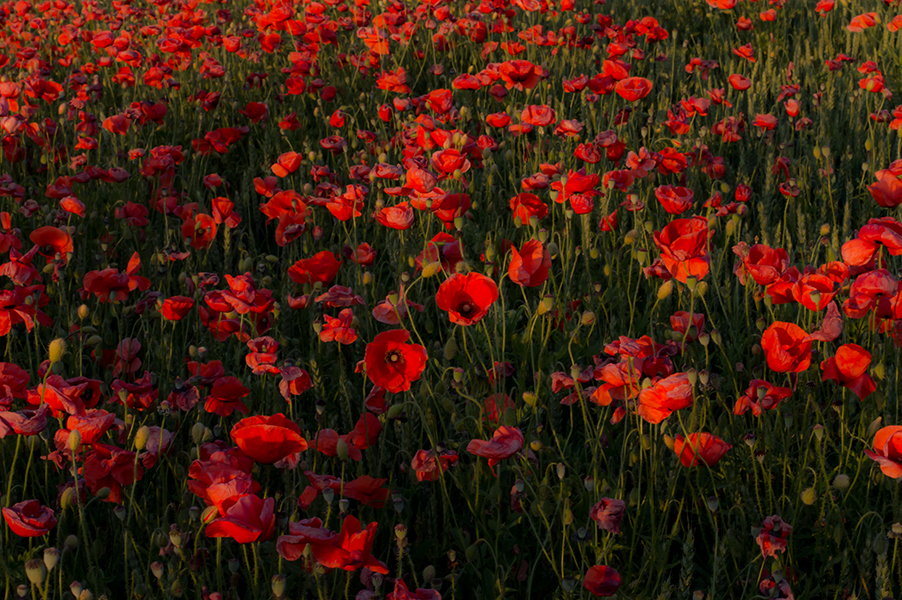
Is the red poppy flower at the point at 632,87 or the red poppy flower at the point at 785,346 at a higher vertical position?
the red poppy flower at the point at 632,87

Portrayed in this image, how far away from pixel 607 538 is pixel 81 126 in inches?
107

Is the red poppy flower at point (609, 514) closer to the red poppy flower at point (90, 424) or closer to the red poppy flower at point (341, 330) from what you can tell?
the red poppy flower at point (341, 330)

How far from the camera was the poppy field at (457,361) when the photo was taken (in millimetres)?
1428

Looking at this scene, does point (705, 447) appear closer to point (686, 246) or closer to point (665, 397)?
point (665, 397)

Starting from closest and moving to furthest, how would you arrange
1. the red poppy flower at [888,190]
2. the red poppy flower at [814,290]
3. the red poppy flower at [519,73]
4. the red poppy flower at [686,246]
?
the red poppy flower at [814,290]
the red poppy flower at [686,246]
the red poppy flower at [888,190]
the red poppy flower at [519,73]

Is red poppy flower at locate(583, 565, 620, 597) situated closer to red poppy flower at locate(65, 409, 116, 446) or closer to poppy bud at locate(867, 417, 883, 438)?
poppy bud at locate(867, 417, 883, 438)

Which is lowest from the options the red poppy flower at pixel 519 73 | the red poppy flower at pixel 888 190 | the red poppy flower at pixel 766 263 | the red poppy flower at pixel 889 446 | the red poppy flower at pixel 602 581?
the red poppy flower at pixel 602 581

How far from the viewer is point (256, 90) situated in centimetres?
399

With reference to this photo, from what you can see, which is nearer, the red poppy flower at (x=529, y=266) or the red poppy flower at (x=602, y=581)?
the red poppy flower at (x=602, y=581)

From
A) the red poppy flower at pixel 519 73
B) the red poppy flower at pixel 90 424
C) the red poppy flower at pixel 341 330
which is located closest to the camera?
the red poppy flower at pixel 90 424

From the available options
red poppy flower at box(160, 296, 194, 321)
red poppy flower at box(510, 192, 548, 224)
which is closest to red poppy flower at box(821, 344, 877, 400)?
red poppy flower at box(510, 192, 548, 224)

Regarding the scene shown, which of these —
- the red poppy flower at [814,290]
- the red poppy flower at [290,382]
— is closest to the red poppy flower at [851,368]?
the red poppy flower at [814,290]

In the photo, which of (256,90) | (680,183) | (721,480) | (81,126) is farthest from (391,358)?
(256,90)

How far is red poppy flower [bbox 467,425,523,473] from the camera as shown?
54.4 inches
